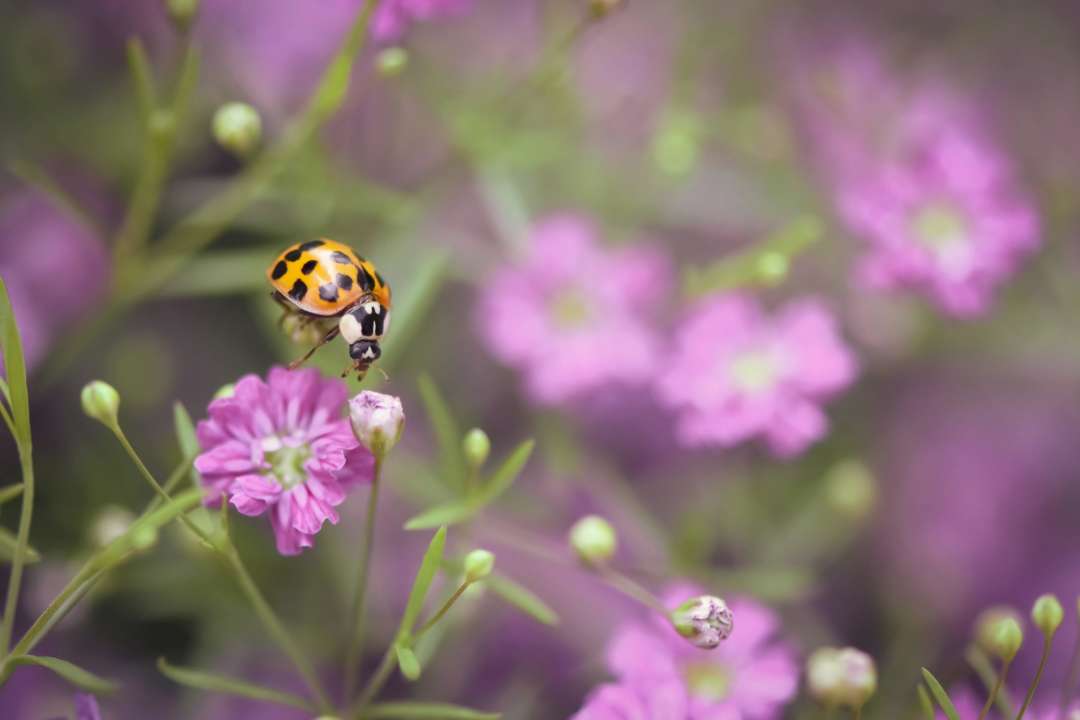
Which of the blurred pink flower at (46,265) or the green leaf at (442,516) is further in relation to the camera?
the blurred pink flower at (46,265)

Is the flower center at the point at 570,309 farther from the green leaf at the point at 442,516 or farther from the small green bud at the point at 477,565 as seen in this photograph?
the small green bud at the point at 477,565

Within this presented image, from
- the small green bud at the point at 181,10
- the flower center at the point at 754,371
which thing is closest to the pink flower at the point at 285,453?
the small green bud at the point at 181,10

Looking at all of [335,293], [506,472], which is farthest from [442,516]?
[335,293]

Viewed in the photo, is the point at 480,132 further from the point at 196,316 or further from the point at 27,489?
the point at 27,489

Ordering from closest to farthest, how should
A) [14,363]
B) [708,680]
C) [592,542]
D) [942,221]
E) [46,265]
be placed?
1. [14,363]
2. [592,542]
3. [708,680]
4. [46,265]
5. [942,221]

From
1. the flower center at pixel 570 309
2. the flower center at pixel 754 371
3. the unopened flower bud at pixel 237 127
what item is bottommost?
the unopened flower bud at pixel 237 127

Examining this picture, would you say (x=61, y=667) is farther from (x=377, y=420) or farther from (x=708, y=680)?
(x=708, y=680)

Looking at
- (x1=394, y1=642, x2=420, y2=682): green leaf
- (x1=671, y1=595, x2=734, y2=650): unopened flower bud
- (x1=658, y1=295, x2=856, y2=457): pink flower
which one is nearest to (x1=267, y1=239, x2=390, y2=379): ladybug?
(x1=394, y1=642, x2=420, y2=682): green leaf
